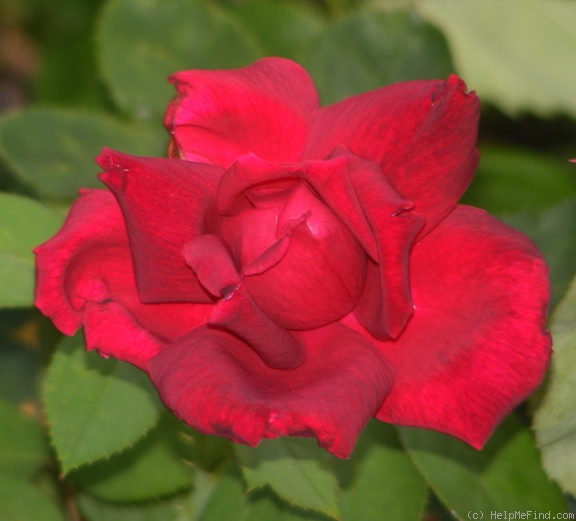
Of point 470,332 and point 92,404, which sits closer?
point 470,332

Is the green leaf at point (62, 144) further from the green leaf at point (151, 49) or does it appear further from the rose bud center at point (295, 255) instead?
the rose bud center at point (295, 255)

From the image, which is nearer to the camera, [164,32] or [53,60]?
[164,32]

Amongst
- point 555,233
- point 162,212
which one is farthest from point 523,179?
point 162,212

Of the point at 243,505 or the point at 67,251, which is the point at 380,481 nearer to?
the point at 243,505

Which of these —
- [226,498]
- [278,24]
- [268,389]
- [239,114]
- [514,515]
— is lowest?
[226,498]

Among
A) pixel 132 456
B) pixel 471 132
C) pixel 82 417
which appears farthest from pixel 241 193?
pixel 132 456

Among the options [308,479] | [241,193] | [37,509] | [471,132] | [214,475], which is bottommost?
[37,509]

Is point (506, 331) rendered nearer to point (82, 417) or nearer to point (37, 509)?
point (82, 417)
